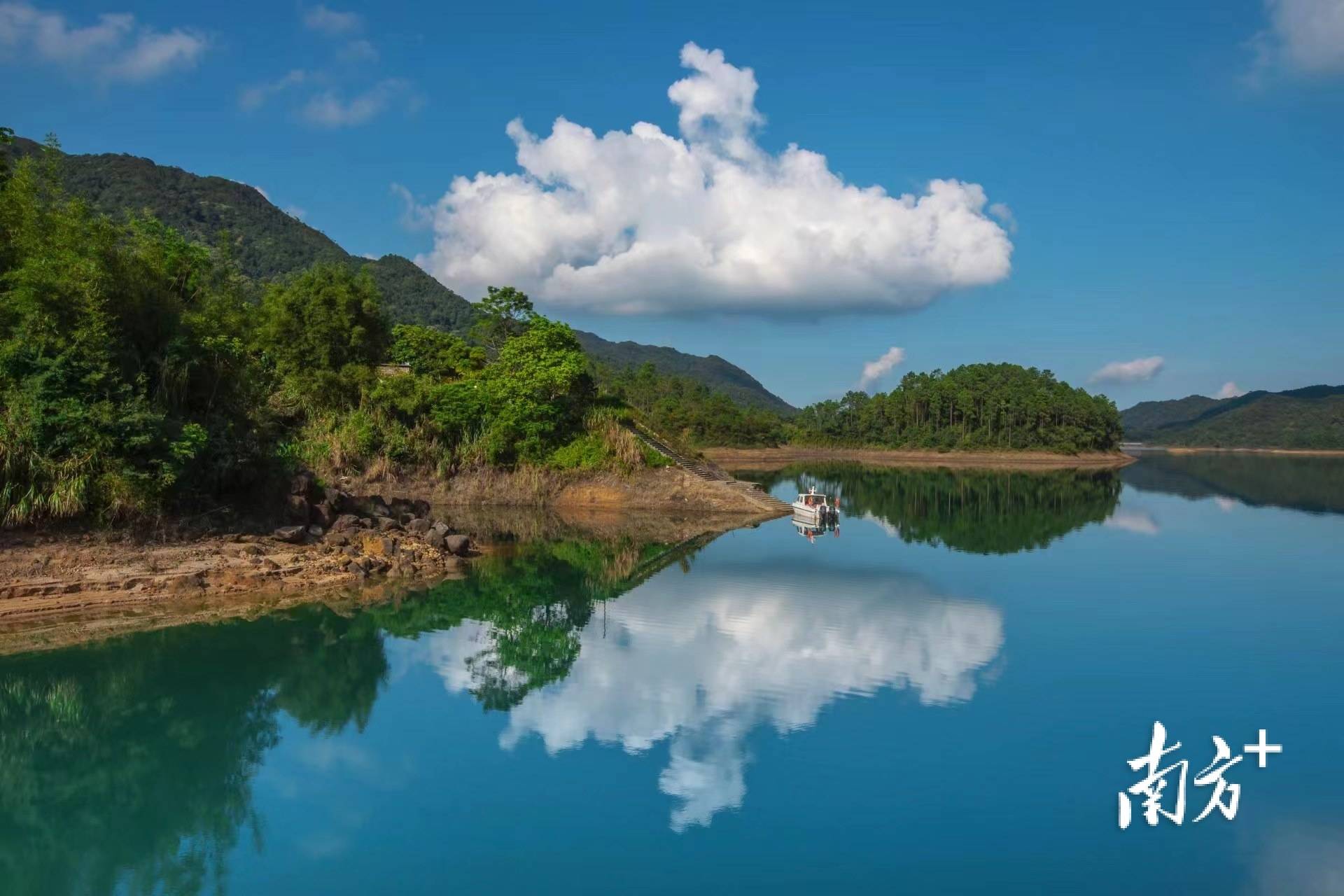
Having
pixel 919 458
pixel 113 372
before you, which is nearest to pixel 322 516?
pixel 113 372

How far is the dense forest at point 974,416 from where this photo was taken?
96312 mm

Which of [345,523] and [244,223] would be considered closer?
[345,523]

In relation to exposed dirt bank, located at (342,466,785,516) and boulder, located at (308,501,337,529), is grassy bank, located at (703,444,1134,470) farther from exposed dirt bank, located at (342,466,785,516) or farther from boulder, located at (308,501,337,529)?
boulder, located at (308,501,337,529)

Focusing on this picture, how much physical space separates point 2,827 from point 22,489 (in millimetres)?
10828

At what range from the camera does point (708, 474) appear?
42.4m

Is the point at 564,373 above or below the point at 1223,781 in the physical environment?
above

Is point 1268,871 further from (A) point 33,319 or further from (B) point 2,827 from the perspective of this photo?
(A) point 33,319

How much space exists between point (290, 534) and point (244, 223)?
448 ft

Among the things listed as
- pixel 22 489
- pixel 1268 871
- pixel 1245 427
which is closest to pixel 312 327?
pixel 22 489

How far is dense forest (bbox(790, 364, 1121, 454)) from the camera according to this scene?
9631cm

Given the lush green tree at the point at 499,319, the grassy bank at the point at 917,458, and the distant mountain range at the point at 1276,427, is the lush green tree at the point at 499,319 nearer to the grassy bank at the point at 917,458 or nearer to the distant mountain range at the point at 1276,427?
the grassy bank at the point at 917,458

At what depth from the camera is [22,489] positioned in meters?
17.4

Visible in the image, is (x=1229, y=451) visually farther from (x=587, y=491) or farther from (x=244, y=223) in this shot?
(x=244, y=223)
